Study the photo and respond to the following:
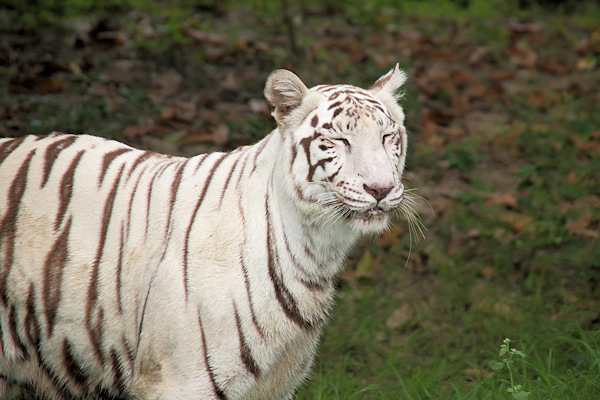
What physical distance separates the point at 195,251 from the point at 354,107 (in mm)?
701

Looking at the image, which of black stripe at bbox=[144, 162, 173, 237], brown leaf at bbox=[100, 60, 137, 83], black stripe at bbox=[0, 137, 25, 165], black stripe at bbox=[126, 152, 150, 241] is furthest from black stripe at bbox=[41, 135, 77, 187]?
brown leaf at bbox=[100, 60, 137, 83]

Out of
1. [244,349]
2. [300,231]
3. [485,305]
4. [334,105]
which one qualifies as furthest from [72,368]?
[485,305]

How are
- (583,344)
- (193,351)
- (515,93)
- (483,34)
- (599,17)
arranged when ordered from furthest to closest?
(599,17), (483,34), (515,93), (583,344), (193,351)

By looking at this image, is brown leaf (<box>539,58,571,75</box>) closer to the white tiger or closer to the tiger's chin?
the white tiger

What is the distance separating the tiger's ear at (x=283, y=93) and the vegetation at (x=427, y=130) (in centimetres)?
113

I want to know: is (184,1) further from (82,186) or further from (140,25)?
→ (82,186)

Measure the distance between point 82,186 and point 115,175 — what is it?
124mm

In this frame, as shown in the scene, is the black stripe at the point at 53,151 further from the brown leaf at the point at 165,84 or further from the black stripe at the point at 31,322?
the brown leaf at the point at 165,84

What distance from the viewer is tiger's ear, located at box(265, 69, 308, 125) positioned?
8.34 feet

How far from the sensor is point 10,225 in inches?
107

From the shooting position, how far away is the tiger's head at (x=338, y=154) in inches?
95.4

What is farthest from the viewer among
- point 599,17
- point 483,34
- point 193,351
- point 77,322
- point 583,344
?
point 599,17

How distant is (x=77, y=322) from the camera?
262 cm

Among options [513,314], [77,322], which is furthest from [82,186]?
[513,314]
